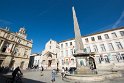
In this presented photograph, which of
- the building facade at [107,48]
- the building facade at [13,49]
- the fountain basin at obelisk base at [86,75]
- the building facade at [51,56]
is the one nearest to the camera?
the fountain basin at obelisk base at [86,75]

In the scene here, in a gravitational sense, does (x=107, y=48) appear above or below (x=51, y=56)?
above

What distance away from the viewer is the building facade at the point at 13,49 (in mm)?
25569

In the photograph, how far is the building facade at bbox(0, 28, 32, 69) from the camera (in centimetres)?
2557

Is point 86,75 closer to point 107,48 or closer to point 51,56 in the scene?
point 107,48

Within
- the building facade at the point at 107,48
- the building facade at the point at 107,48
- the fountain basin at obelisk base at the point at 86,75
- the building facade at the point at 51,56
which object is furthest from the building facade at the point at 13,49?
the fountain basin at obelisk base at the point at 86,75

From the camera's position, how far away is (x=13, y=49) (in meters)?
28.6

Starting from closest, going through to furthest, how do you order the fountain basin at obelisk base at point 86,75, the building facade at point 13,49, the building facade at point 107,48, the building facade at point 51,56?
the fountain basin at obelisk base at point 86,75 → the building facade at point 107,48 → the building facade at point 13,49 → the building facade at point 51,56

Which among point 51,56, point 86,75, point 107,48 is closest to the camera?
point 86,75

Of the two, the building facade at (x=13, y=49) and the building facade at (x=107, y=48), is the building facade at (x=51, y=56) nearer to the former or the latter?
the building facade at (x=107, y=48)

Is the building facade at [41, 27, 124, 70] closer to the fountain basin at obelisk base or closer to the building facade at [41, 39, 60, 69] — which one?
the building facade at [41, 39, 60, 69]

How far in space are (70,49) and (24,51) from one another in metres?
19.5

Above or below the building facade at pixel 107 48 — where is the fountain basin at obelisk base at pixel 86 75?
below

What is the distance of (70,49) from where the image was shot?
32219 millimetres

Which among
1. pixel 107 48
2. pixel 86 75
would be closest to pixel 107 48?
pixel 107 48
